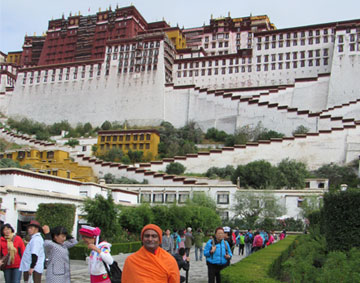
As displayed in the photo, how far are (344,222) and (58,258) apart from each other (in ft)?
21.8

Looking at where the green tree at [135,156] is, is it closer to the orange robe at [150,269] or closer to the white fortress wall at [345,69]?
the white fortress wall at [345,69]

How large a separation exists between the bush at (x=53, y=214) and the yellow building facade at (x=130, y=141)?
3538 cm

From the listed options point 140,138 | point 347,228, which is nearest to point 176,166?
point 140,138

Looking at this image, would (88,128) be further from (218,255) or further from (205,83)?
(218,255)

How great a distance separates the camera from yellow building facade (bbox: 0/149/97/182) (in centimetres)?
4525

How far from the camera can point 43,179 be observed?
20812 millimetres

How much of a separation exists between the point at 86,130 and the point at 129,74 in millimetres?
10147

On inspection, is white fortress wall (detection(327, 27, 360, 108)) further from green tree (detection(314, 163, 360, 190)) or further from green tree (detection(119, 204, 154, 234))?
green tree (detection(119, 204, 154, 234))

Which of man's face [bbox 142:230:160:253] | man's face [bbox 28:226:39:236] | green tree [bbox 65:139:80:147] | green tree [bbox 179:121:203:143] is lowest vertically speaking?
man's face [bbox 28:226:39:236]

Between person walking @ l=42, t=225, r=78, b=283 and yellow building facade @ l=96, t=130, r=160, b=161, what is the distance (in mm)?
45516

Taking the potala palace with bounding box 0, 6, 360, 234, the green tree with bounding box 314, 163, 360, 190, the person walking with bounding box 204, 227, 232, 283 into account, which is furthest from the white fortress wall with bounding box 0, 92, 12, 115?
the person walking with bounding box 204, 227, 232, 283

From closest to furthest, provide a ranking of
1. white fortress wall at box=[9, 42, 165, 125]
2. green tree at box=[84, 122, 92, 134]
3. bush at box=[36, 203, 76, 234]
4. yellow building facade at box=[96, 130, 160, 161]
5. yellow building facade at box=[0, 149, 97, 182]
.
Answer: bush at box=[36, 203, 76, 234], yellow building facade at box=[0, 149, 97, 182], yellow building facade at box=[96, 130, 160, 161], green tree at box=[84, 122, 92, 134], white fortress wall at box=[9, 42, 165, 125]

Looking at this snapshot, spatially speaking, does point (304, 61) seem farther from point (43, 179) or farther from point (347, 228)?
point (347, 228)

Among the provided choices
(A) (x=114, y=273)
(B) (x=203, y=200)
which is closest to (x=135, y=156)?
(B) (x=203, y=200)
